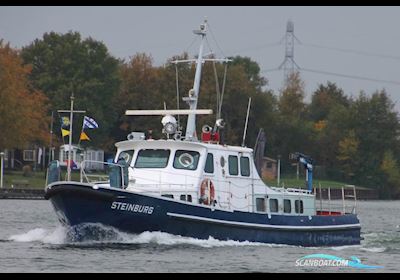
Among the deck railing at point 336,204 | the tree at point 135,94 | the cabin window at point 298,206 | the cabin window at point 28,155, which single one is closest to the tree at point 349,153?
the deck railing at point 336,204

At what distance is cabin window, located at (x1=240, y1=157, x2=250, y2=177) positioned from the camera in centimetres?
3938

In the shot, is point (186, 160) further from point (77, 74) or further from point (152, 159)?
point (77, 74)

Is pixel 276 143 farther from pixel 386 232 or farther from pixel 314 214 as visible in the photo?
pixel 314 214

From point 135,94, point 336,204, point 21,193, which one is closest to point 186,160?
point 21,193

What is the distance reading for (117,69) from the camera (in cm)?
11075

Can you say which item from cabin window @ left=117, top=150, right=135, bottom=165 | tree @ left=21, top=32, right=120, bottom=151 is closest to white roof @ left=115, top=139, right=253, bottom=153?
cabin window @ left=117, top=150, right=135, bottom=165

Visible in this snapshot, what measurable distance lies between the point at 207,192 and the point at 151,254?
424 cm

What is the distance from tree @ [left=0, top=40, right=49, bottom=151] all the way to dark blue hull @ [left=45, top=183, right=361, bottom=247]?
5077cm

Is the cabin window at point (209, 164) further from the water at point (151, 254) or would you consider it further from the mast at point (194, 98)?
the water at point (151, 254)

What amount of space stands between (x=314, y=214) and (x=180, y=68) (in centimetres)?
6322

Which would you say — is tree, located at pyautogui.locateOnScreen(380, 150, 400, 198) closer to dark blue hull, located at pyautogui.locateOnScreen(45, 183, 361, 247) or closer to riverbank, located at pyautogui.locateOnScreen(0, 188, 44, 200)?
riverbank, located at pyautogui.locateOnScreen(0, 188, 44, 200)

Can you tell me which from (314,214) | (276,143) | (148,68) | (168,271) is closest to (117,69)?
(148,68)

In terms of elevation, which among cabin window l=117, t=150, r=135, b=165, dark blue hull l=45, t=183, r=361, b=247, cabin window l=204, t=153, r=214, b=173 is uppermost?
cabin window l=117, t=150, r=135, b=165

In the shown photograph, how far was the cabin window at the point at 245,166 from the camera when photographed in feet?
129
